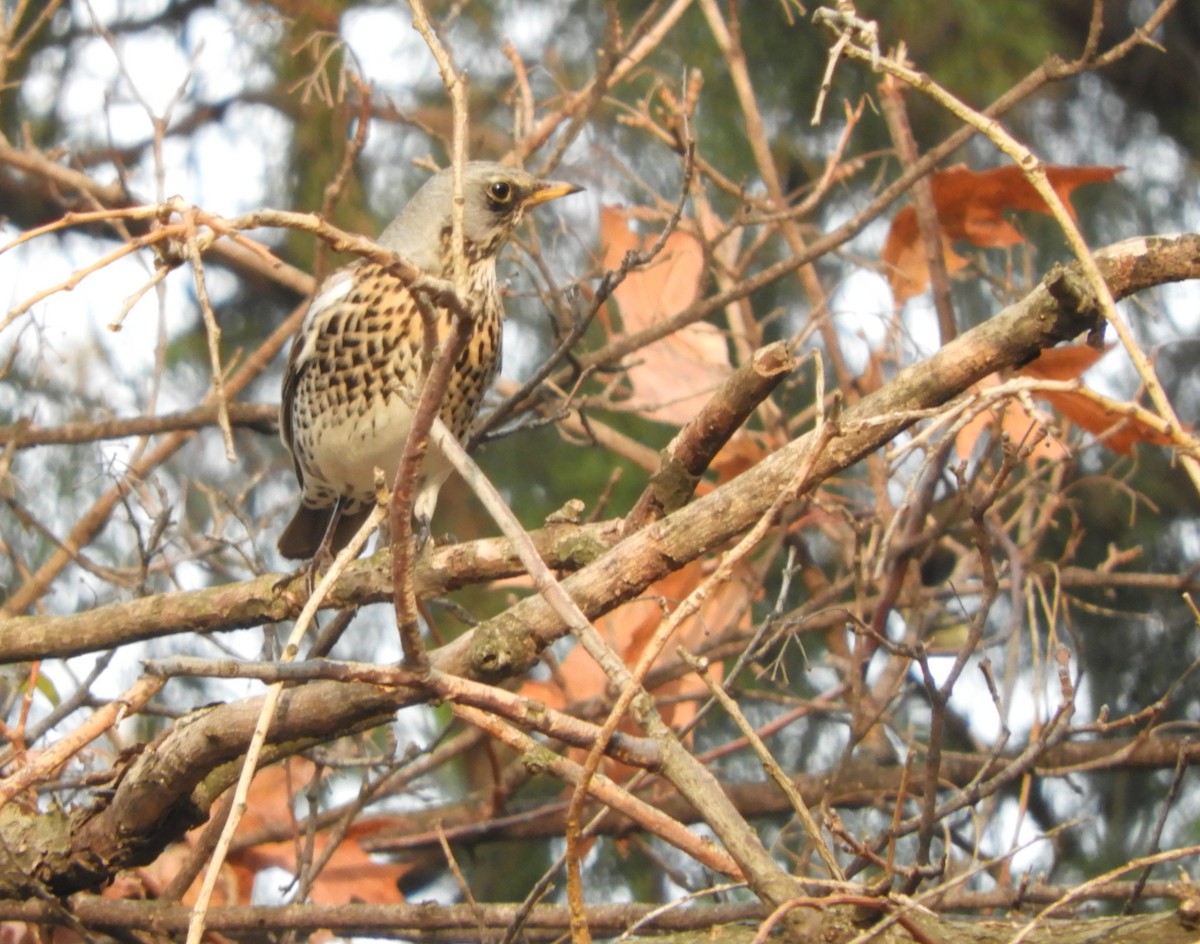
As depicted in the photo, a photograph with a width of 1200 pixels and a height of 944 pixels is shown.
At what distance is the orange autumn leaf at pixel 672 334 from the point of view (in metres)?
3.85

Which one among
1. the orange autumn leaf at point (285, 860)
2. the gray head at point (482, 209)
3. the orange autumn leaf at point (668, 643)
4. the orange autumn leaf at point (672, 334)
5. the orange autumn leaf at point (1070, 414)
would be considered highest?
the gray head at point (482, 209)

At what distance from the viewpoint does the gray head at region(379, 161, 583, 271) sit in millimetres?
3846

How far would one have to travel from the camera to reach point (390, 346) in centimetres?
370

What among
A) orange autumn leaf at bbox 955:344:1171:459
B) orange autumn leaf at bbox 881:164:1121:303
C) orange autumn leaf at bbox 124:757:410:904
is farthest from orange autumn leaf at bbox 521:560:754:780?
orange autumn leaf at bbox 881:164:1121:303

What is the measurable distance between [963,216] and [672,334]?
803 mm

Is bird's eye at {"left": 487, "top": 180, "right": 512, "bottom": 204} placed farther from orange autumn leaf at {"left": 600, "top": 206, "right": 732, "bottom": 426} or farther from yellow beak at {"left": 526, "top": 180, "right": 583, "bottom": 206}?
orange autumn leaf at {"left": 600, "top": 206, "right": 732, "bottom": 426}

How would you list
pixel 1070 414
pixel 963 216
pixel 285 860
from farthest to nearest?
pixel 963 216 < pixel 285 860 < pixel 1070 414

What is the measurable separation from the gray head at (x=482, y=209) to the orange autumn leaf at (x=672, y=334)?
0.20 meters

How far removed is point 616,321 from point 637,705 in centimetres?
329

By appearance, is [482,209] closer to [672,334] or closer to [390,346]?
[390,346]

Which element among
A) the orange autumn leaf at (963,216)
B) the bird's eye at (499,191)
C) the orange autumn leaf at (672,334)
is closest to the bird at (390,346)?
the bird's eye at (499,191)

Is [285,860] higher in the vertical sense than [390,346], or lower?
lower

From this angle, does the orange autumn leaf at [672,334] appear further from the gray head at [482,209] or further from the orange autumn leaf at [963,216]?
the orange autumn leaf at [963,216]

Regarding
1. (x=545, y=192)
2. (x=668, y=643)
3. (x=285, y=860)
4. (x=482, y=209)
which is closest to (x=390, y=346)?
(x=482, y=209)
